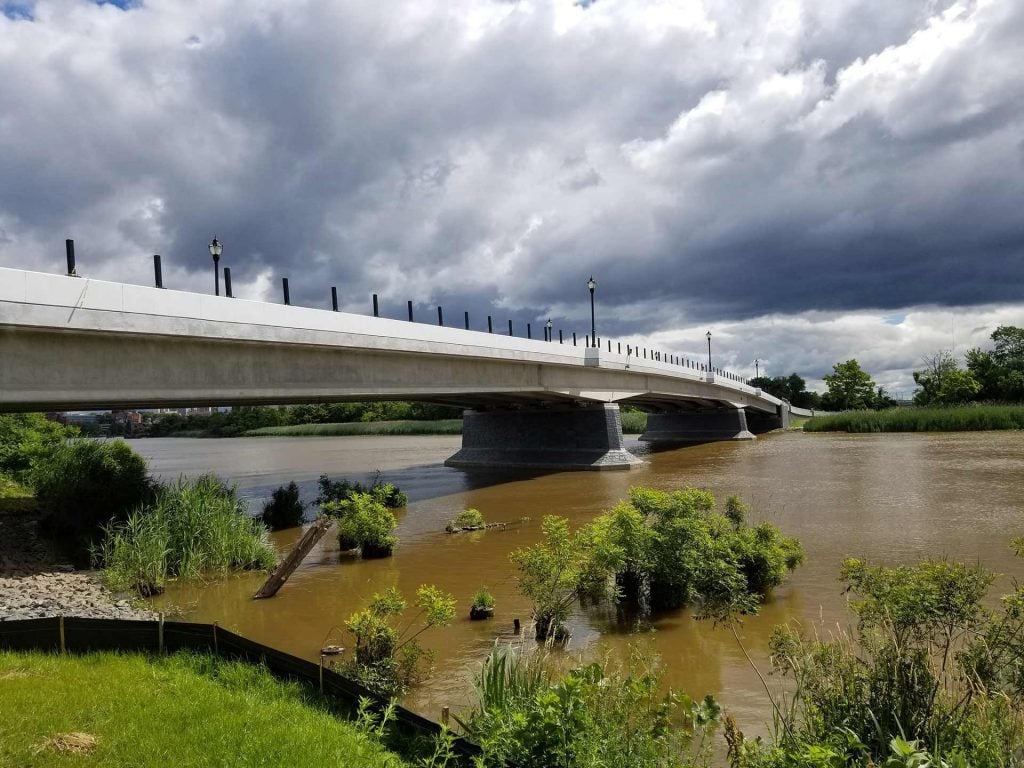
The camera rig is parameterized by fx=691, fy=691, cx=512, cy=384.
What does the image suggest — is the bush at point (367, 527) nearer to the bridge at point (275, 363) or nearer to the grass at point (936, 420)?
the bridge at point (275, 363)

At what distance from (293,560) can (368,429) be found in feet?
222

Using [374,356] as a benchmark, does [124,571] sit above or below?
below

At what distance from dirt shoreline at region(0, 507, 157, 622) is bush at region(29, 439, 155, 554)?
65 centimetres

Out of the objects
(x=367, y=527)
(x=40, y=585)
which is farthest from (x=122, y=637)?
(x=367, y=527)

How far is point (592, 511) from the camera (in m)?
20.8

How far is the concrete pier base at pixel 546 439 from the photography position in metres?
34.0

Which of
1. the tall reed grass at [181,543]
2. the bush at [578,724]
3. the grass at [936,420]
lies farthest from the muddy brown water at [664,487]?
the grass at [936,420]

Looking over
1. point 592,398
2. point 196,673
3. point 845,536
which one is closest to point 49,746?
point 196,673

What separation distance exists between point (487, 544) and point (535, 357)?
505 inches

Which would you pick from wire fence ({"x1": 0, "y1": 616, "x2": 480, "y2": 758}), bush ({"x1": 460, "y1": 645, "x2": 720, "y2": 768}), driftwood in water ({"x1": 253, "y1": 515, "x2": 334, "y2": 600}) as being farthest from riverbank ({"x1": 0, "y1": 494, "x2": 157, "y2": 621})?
bush ({"x1": 460, "y1": 645, "x2": 720, "y2": 768})

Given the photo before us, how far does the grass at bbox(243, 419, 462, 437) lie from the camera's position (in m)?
71.3

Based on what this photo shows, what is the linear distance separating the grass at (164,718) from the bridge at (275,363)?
267 inches

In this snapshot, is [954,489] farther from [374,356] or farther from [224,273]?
[224,273]

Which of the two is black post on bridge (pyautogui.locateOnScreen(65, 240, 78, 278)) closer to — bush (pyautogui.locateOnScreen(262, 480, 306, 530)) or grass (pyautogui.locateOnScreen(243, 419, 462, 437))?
bush (pyautogui.locateOnScreen(262, 480, 306, 530))
